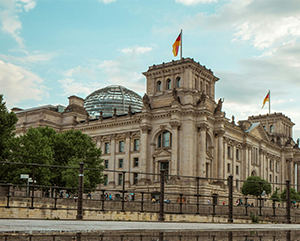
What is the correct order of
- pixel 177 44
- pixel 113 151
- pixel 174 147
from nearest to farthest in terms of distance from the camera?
1. pixel 174 147
2. pixel 177 44
3. pixel 113 151

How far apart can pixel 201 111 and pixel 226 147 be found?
10.7 m

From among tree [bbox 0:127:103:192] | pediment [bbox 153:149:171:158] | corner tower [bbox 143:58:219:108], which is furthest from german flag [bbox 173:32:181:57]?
tree [bbox 0:127:103:192]

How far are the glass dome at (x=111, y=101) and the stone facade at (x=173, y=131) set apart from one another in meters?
20.3

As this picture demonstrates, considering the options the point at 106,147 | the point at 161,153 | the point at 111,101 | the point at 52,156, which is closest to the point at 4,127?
the point at 52,156

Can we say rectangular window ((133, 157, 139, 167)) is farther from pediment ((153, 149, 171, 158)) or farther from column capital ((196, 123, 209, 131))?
column capital ((196, 123, 209, 131))

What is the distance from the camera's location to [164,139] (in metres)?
66.7

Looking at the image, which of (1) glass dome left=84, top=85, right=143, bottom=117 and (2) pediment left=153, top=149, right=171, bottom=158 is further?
(1) glass dome left=84, top=85, right=143, bottom=117

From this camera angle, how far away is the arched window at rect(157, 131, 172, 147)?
216 ft

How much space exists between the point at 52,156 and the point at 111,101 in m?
61.0

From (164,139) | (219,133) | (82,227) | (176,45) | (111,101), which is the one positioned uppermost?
(176,45)

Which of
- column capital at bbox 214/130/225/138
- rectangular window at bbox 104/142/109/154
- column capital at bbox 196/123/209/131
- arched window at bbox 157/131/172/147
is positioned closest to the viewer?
column capital at bbox 196/123/209/131

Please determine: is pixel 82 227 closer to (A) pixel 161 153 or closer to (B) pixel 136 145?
(A) pixel 161 153

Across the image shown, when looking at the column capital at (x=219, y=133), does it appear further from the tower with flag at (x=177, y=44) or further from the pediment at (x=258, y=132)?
the pediment at (x=258, y=132)

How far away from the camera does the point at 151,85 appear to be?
71188mm
